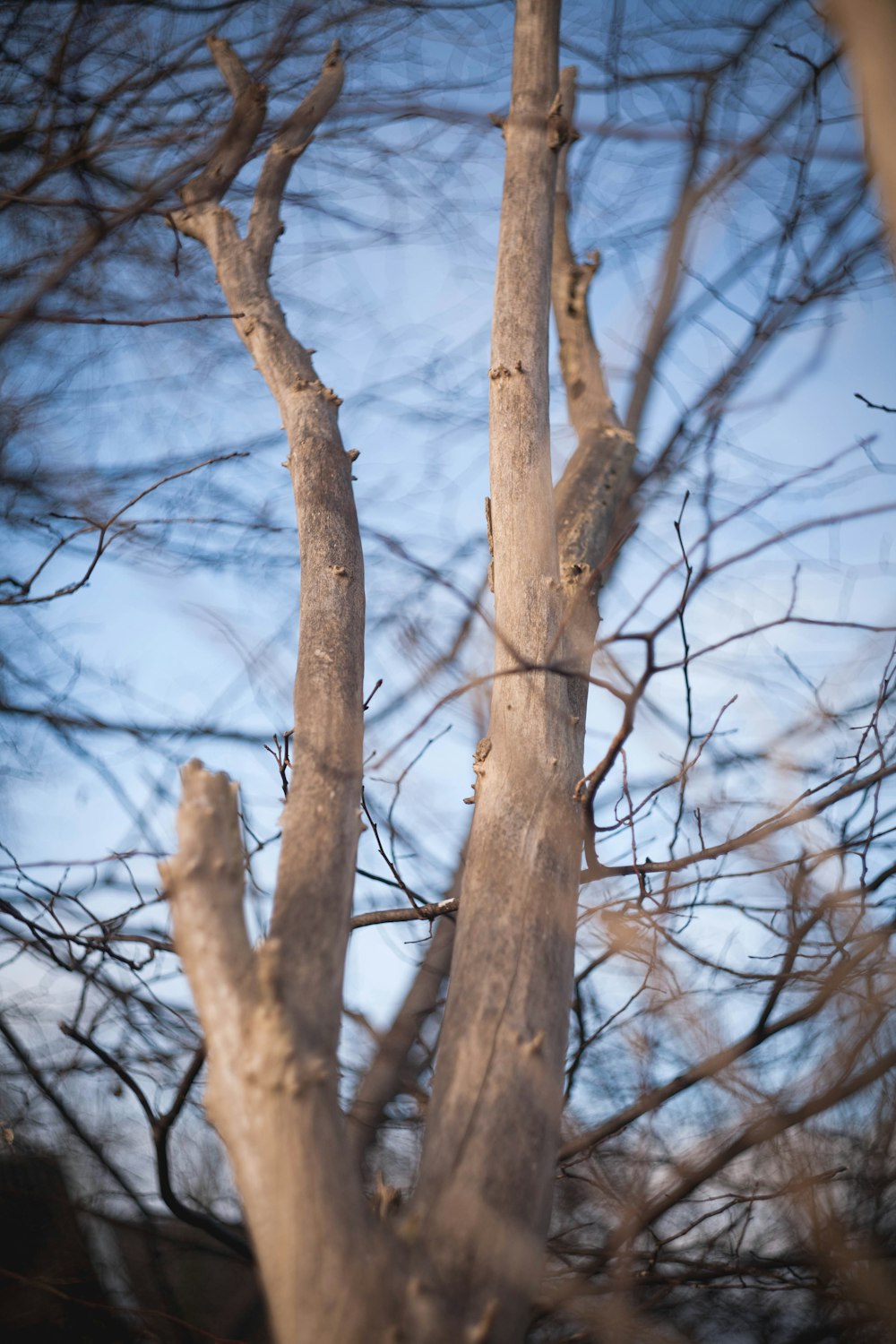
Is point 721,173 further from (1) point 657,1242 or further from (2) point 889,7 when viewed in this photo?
(1) point 657,1242

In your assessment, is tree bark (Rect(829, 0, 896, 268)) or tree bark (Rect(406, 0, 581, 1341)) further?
tree bark (Rect(406, 0, 581, 1341))

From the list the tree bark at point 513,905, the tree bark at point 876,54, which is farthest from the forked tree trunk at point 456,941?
the tree bark at point 876,54

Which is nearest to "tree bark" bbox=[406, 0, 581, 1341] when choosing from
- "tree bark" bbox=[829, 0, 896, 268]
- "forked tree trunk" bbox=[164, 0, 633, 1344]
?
"forked tree trunk" bbox=[164, 0, 633, 1344]

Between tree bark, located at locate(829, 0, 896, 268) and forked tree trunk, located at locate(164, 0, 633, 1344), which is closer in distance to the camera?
tree bark, located at locate(829, 0, 896, 268)

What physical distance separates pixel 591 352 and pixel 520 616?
7.01 feet

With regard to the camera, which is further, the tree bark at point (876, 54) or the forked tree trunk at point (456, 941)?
the forked tree trunk at point (456, 941)

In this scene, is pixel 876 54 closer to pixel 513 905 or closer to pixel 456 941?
pixel 513 905

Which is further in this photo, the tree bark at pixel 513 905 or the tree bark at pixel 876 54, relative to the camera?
the tree bark at pixel 513 905

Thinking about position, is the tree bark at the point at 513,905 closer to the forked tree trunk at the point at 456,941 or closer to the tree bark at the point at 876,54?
the forked tree trunk at the point at 456,941

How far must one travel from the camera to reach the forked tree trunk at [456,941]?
1.09m

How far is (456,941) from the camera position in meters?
1.59

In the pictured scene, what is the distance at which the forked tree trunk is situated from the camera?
1086mm

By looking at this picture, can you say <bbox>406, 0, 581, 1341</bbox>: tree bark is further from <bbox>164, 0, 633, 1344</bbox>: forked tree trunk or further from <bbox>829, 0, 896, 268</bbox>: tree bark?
<bbox>829, 0, 896, 268</bbox>: tree bark

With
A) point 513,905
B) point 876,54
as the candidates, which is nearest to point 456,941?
point 513,905
